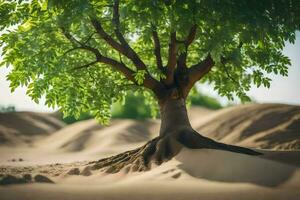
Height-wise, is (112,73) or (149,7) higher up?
(149,7)

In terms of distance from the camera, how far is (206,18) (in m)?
10.3

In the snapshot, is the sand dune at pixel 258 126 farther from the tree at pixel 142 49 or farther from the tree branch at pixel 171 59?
the tree branch at pixel 171 59

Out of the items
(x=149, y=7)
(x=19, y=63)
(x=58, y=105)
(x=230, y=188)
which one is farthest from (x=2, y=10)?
(x=230, y=188)

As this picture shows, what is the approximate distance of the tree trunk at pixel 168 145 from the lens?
12231 millimetres

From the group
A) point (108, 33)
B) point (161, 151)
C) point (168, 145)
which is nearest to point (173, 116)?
point (168, 145)

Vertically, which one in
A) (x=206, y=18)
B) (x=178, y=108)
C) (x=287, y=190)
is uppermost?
(x=206, y=18)

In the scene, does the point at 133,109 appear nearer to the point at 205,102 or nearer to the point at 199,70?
the point at 205,102

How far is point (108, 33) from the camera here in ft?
42.4

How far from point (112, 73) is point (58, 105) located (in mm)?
2652

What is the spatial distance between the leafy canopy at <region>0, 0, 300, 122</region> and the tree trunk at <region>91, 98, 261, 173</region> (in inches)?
54.9

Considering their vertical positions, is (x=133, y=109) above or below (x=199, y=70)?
below

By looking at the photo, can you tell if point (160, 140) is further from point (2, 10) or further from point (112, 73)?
point (2, 10)

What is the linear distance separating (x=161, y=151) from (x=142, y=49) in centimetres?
462

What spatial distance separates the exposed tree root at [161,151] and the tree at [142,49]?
0.10 feet
